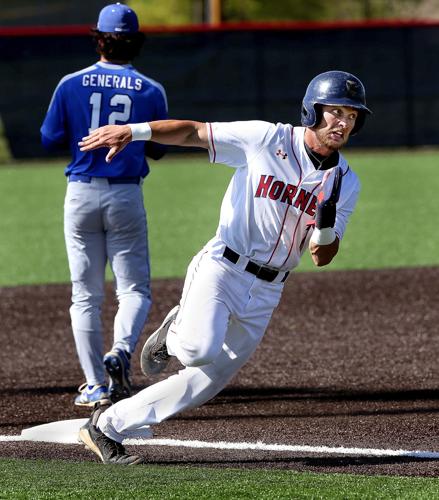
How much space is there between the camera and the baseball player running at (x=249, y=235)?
5492 mm

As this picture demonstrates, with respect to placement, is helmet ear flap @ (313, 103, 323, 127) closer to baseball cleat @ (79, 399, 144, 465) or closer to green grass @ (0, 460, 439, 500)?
Result: green grass @ (0, 460, 439, 500)

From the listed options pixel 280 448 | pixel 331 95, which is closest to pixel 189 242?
pixel 280 448

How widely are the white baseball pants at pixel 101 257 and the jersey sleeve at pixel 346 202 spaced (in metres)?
1.69

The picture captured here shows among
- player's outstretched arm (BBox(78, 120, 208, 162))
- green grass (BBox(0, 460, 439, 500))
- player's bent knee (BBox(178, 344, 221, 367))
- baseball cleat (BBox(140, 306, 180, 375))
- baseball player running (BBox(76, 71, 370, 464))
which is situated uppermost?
player's outstretched arm (BBox(78, 120, 208, 162))

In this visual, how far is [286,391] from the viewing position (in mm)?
7508

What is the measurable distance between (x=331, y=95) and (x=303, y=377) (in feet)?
9.43

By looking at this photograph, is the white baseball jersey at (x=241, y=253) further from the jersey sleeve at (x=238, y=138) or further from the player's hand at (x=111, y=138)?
the player's hand at (x=111, y=138)

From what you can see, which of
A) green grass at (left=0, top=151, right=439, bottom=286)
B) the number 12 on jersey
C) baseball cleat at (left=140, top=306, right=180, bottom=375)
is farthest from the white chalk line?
green grass at (left=0, top=151, right=439, bottom=286)

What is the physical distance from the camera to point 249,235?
554cm

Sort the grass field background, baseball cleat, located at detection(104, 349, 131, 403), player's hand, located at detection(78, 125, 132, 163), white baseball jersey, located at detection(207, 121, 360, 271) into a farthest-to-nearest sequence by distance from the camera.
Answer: baseball cleat, located at detection(104, 349, 131, 403) → white baseball jersey, located at detection(207, 121, 360, 271) → player's hand, located at detection(78, 125, 132, 163) → the grass field background

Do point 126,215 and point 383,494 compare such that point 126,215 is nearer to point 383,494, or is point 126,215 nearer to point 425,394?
point 425,394

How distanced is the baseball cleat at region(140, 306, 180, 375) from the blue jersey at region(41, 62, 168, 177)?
1.29m

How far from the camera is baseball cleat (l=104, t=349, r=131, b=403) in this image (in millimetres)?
6723

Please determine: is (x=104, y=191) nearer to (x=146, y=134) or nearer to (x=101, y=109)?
Result: (x=101, y=109)
